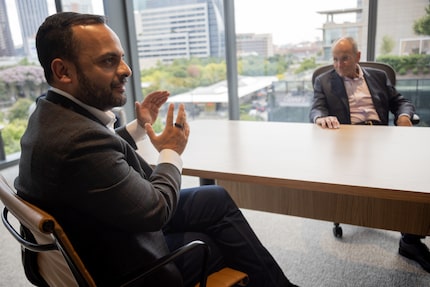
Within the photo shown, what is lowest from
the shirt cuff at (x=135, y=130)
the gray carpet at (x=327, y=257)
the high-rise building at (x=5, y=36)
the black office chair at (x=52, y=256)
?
the gray carpet at (x=327, y=257)

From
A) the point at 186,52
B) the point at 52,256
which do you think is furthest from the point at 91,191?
the point at 186,52

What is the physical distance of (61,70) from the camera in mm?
987

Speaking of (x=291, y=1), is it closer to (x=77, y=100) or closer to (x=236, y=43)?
(x=236, y=43)

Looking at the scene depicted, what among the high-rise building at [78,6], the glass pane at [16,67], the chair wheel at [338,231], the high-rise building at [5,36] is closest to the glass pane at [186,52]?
the high-rise building at [78,6]

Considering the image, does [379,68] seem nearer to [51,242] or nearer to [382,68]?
[382,68]

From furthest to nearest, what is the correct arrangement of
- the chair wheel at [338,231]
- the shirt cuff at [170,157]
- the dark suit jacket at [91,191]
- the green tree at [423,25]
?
the green tree at [423,25] < the chair wheel at [338,231] < the shirt cuff at [170,157] < the dark suit jacket at [91,191]

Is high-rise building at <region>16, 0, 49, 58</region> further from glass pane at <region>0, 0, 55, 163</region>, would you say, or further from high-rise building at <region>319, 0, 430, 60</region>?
high-rise building at <region>319, 0, 430, 60</region>

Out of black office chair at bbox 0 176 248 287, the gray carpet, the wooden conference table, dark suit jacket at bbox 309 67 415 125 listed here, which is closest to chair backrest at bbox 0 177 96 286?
black office chair at bbox 0 176 248 287

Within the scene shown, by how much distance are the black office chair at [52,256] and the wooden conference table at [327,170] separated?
352 mm

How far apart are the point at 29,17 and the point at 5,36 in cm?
35

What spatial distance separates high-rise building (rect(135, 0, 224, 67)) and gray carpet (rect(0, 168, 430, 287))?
2767mm

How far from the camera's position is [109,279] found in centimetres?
95

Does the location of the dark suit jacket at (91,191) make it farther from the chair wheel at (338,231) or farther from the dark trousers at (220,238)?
the chair wheel at (338,231)

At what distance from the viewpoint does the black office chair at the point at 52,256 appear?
751 mm
